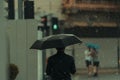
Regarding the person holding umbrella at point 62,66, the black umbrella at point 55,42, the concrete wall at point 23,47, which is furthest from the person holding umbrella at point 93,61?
the person holding umbrella at point 62,66

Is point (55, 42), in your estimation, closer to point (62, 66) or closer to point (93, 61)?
point (62, 66)

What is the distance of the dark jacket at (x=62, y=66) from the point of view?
1069 centimetres

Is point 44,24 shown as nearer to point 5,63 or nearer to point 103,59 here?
point 5,63

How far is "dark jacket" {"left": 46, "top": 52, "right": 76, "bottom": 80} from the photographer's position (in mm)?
10688

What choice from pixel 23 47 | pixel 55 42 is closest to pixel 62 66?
pixel 55 42

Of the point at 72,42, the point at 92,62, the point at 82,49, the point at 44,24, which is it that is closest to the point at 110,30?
the point at 82,49

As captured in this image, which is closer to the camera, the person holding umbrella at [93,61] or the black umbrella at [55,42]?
the black umbrella at [55,42]

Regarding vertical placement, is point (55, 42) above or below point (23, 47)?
above

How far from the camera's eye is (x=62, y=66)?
10758 mm

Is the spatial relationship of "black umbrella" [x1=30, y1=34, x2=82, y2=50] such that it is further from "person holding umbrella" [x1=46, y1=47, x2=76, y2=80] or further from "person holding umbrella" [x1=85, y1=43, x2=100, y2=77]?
"person holding umbrella" [x1=85, y1=43, x2=100, y2=77]

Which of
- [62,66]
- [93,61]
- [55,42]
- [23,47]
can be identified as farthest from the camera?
[93,61]

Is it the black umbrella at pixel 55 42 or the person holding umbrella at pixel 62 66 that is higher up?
the black umbrella at pixel 55 42

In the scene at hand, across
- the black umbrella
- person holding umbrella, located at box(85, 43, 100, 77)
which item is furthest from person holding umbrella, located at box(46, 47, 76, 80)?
person holding umbrella, located at box(85, 43, 100, 77)

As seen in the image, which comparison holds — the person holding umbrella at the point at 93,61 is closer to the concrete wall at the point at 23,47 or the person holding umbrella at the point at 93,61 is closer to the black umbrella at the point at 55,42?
the concrete wall at the point at 23,47
